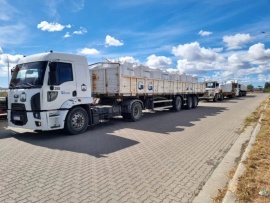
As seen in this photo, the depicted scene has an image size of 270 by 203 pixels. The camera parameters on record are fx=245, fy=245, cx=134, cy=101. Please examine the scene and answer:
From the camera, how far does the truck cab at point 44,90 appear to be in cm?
778

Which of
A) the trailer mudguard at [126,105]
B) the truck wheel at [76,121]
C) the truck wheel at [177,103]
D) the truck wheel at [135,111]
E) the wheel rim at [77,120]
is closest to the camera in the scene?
the truck wheel at [76,121]

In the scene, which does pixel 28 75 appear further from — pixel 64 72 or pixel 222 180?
pixel 222 180

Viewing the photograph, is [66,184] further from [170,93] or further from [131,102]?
[170,93]

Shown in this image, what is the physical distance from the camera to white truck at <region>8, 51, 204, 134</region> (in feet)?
25.7

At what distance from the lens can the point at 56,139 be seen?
8.10 m

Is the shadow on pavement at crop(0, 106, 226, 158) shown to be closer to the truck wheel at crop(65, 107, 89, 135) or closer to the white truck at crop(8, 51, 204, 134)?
the truck wheel at crop(65, 107, 89, 135)

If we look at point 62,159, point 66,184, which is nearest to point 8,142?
point 62,159

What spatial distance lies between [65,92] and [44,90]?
81cm

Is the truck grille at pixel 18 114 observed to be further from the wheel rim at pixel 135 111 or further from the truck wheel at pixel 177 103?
the truck wheel at pixel 177 103

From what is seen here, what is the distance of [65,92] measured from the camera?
8398 millimetres

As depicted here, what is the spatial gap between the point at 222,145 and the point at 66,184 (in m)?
4.95

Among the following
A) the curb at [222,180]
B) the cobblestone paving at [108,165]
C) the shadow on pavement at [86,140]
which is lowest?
the curb at [222,180]

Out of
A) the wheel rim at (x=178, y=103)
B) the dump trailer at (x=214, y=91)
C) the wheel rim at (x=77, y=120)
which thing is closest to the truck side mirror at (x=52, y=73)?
the wheel rim at (x=77, y=120)

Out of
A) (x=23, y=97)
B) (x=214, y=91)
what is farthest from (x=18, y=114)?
(x=214, y=91)
